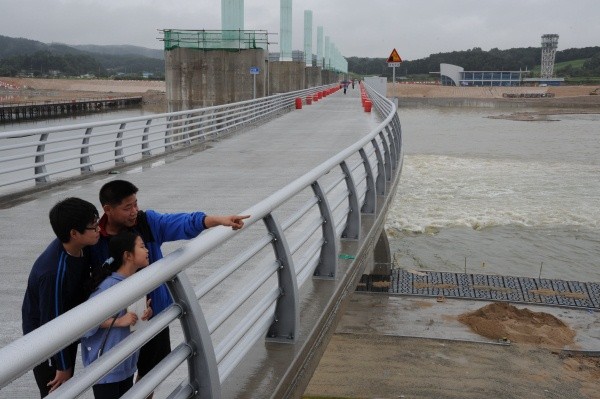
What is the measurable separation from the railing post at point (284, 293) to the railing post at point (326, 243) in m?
1.25

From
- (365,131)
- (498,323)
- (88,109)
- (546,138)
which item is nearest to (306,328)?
(498,323)

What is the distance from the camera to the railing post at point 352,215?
22.1ft

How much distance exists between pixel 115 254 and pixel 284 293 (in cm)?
159

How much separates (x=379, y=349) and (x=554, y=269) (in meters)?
9.01

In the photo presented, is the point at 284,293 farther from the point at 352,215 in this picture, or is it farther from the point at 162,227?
the point at 352,215

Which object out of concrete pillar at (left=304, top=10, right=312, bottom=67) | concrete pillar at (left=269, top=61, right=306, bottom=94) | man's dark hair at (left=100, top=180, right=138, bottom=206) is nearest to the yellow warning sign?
man's dark hair at (left=100, top=180, right=138, bottom=206)

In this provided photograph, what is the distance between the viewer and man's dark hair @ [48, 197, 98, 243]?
293 cm

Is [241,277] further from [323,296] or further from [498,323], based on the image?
[498,323]

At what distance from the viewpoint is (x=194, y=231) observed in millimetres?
3604

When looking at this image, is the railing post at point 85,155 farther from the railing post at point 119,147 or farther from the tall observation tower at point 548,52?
the tall observation tower at point 548,52

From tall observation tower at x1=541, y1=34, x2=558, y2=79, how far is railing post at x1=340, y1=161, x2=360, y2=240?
182 meters

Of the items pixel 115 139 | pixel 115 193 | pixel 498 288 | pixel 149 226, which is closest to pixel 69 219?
pixel 115 193

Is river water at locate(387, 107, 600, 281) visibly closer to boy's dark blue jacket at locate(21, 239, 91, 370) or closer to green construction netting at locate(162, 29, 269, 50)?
green construction netting at locate(162, 29, 269, 50)

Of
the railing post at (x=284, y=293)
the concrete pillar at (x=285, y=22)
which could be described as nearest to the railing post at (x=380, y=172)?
the railing post at (x=284, y=293)
